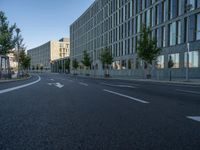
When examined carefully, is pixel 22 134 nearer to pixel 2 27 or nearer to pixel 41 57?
pixel 2 27

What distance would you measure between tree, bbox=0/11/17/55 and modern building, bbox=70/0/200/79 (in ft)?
68.7

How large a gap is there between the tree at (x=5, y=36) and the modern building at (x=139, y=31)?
20.9 metres

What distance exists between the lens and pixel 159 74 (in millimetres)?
37969

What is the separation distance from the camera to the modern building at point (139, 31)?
101 feet

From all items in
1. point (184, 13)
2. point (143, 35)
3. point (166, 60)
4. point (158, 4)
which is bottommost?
point (166, 60)

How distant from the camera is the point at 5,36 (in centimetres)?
2686

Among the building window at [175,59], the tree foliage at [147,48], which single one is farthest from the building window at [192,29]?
the tree foliage at [147,48]

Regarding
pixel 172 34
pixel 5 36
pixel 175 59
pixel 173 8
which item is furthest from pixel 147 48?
pixel 5 36

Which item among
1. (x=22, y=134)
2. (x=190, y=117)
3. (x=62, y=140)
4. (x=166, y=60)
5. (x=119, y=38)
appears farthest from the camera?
(x=119, y=38)

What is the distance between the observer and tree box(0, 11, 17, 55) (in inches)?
1065

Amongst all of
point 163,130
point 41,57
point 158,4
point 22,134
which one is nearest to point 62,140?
point 22,134

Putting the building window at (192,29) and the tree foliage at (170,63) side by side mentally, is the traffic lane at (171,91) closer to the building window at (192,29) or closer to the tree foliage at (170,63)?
the building window at (192,29)

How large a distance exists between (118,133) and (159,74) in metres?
36.1

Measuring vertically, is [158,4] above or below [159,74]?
above
